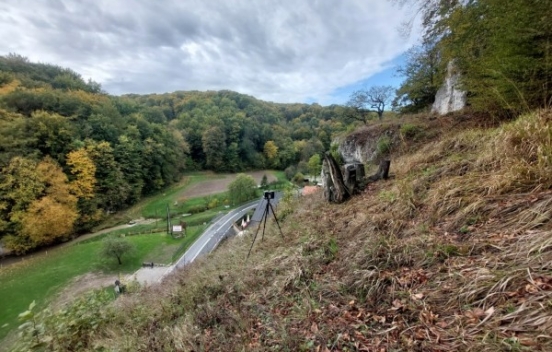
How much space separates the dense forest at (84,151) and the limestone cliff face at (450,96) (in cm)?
608

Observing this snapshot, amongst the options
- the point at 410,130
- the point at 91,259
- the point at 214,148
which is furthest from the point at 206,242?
the point at 214,148

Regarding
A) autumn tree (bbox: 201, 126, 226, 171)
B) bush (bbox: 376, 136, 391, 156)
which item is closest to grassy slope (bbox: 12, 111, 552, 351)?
bush (bbox: 376, 136, 391, 156)

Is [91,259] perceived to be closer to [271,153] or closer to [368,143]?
[368,143]

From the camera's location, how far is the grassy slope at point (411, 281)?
1616 millimetres

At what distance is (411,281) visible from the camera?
85.5 inches

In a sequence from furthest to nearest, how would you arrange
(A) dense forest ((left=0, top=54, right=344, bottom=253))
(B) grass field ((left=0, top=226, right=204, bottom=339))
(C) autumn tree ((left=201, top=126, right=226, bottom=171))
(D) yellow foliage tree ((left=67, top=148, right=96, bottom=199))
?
(C) autumn tree ((left=201, top=126, right=226, bottom=171)) < (D) yellow foliage tree ((left=67, top=148, right=96, bottom=199)) < (A) dense forest ((left=0, top=54, right=344, bottom=253)) < (B) grass field ((left=0, top=226, right=204, bottom=339))

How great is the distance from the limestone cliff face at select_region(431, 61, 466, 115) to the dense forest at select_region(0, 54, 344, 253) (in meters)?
6.08

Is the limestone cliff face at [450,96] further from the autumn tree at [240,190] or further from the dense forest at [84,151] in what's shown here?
the autumn tree at [240,190]

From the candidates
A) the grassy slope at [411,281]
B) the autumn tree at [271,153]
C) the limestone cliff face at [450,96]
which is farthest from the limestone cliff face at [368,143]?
the autumn tree at [271,153]

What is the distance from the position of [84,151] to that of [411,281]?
115 ft

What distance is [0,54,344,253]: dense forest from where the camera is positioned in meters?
21.1

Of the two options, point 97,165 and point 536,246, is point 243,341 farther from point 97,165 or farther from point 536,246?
point 97,165

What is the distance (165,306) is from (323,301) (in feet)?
9.19

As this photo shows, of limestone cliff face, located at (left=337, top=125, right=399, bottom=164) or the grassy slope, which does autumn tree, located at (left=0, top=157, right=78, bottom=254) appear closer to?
the grassy slope
